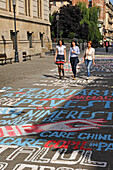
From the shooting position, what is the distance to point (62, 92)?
1001cm

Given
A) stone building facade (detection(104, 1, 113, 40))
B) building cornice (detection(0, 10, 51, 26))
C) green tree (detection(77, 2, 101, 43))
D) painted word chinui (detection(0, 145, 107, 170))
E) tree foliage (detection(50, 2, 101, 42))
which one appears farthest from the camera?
stone building facade (detection(104, 1, 113, 40))

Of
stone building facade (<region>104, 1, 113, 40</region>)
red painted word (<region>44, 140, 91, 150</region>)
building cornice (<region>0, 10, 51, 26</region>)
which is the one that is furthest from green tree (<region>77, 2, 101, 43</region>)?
red painted word (<region>44, 140, 91, 150</region>)

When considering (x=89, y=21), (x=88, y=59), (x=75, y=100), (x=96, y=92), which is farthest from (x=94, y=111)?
(x=89, y=21)

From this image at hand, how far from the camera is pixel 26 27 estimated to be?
98.1 ft

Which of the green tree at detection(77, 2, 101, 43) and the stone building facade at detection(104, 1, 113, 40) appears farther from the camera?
the stone building facade at detection(104, 1, 113, 40)

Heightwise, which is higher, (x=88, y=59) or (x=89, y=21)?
(x=89, y=21)

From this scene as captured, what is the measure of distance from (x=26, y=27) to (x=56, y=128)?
25312mm

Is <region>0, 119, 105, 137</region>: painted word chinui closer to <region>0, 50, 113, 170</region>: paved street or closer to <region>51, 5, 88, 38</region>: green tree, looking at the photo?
<region>0, 50, 113, 170</region>: paved street

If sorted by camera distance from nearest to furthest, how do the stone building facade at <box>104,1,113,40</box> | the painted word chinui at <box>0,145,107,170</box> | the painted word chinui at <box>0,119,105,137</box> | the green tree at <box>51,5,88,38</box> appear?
the painted word chinui at <box>0,145,107,170</box>
the painted word chinui at <box>0,119,105,137</box>
the green tree at <box>51,5,88,38</box>
the stone building facade at <box>104,1,113,40</box>

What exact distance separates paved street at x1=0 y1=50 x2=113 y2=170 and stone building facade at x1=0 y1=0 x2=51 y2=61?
1503 centimetres

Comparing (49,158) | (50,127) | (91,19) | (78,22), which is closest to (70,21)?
(78,22)

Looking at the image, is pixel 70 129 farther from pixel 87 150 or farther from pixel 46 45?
pixel 46 45

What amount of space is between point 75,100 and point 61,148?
3.98 metres

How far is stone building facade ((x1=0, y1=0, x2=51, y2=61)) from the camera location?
80.2 ft
